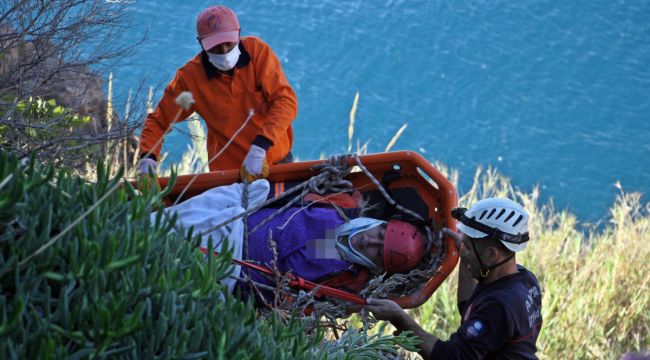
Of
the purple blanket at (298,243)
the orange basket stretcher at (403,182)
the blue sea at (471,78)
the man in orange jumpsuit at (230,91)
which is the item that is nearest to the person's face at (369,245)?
the purple blanket at (298,243)

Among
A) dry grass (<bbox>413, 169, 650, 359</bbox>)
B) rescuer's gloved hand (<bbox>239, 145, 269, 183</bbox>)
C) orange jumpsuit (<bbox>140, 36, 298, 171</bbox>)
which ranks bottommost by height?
dry grass (<bbox>413, 169, 650, 359</bbox>)

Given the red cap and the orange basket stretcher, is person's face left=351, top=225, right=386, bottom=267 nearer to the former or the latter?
the orange basket stretcher

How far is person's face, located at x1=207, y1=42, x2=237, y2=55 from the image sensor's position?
4570mm

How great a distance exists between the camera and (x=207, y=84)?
4.72 metres

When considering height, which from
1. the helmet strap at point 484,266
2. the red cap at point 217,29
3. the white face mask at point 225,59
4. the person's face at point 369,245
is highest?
the red cap at point 217,29

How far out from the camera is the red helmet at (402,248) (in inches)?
166

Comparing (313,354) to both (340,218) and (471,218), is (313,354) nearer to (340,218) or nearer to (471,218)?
(471,218)

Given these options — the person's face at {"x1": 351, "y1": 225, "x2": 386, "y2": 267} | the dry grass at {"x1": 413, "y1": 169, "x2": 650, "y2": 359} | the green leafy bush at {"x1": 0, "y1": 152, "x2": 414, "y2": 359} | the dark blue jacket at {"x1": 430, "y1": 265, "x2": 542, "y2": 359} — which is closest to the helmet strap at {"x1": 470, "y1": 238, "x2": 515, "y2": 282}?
the dark blue jacket at {"x1": 430, "y1": 265, "x2": 542, "y2": 359}

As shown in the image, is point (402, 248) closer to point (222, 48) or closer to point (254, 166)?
point (254, 166)

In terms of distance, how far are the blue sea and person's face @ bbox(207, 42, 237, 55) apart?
7798mm

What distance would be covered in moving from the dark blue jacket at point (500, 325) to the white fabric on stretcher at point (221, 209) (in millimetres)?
1067

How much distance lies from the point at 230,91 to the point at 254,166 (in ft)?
2.05

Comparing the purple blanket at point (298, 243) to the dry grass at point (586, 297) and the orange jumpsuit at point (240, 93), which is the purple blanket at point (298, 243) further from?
the dry grass at point (586, 297)

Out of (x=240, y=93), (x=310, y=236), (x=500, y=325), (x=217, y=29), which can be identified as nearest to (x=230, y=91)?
(x=240, y=93)
